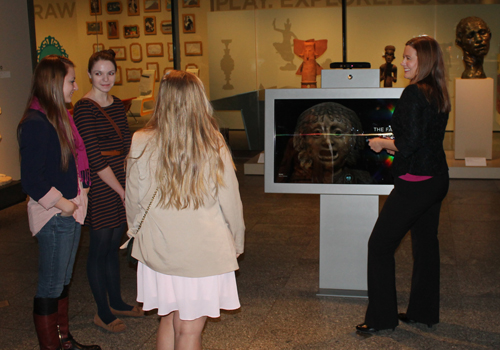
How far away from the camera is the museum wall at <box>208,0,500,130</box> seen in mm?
9453

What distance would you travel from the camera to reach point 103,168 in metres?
2.91

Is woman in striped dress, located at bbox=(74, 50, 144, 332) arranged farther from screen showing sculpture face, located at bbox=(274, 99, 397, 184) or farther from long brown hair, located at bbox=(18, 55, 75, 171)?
screen showing sculpture face, located at bbox=(274, 99, 397, 184)

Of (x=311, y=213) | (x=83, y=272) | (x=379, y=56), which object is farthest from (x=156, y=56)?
(x=83, y=272)

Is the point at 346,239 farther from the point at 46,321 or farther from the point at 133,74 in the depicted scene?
the point at 133,74

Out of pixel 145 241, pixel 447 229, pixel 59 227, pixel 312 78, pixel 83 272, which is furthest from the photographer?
pixel 312 78

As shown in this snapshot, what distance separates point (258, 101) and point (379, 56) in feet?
7.86

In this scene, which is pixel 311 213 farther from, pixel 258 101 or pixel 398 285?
pixel 258 101

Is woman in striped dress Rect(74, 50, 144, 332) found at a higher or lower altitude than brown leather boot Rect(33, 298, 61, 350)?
higher

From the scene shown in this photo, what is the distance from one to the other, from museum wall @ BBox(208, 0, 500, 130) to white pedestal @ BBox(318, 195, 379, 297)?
6.64 metres

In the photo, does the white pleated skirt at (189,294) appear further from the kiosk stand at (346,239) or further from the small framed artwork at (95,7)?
the small framed artwork at (95,7)

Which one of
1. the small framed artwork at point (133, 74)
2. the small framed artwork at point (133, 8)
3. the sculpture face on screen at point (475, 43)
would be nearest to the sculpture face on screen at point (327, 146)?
the sculpture face on screen at point (475, 43)

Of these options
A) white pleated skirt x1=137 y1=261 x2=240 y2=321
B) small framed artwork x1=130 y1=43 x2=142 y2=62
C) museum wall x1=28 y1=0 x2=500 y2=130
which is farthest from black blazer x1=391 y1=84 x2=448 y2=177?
small framed artwork x1=130 y1=43 x2=142 y2=62

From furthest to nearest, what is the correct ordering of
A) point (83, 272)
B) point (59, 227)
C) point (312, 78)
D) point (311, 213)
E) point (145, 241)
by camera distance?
point (312, 78) < point (311, 213) < point (83, 272) < point (59, 227) < point (145, 241)

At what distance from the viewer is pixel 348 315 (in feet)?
10.6
